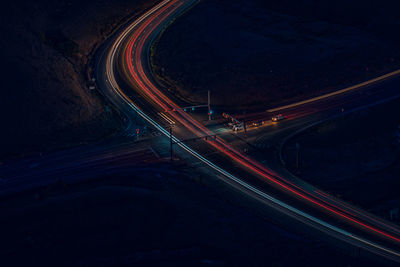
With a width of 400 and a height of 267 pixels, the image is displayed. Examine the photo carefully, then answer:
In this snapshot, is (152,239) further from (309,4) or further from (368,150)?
(309,4)

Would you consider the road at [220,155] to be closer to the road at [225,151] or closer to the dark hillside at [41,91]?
the road at [225,151]

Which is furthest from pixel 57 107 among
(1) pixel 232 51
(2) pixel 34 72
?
(1) pixel 232 51

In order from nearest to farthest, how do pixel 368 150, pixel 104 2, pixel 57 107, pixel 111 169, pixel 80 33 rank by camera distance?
pixel 111 169, pixel 368 150, pixel 57 107, pixel 80 33, pixel 104 2

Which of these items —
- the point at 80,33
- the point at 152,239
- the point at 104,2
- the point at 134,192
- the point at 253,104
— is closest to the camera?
the point at 152,239

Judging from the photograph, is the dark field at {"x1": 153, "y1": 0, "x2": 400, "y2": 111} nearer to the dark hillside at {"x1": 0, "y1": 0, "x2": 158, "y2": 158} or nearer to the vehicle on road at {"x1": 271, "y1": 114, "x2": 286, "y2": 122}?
the vehicle on road at {"x1": 271, "y1": 114, "x2": 286, "y2": 122}

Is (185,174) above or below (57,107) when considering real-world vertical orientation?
below

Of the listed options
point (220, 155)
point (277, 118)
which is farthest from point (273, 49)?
point (220, 155)

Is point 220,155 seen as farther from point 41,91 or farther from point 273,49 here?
point 273,49

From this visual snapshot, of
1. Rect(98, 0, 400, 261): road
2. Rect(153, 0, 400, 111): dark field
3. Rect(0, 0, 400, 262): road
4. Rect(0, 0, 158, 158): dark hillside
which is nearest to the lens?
Rect(98, 0, 400, 261): road

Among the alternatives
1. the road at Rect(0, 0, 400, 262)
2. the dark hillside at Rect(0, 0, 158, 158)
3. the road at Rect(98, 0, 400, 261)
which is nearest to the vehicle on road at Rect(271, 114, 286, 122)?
the road at Rect(0, 0, 400, 262)
